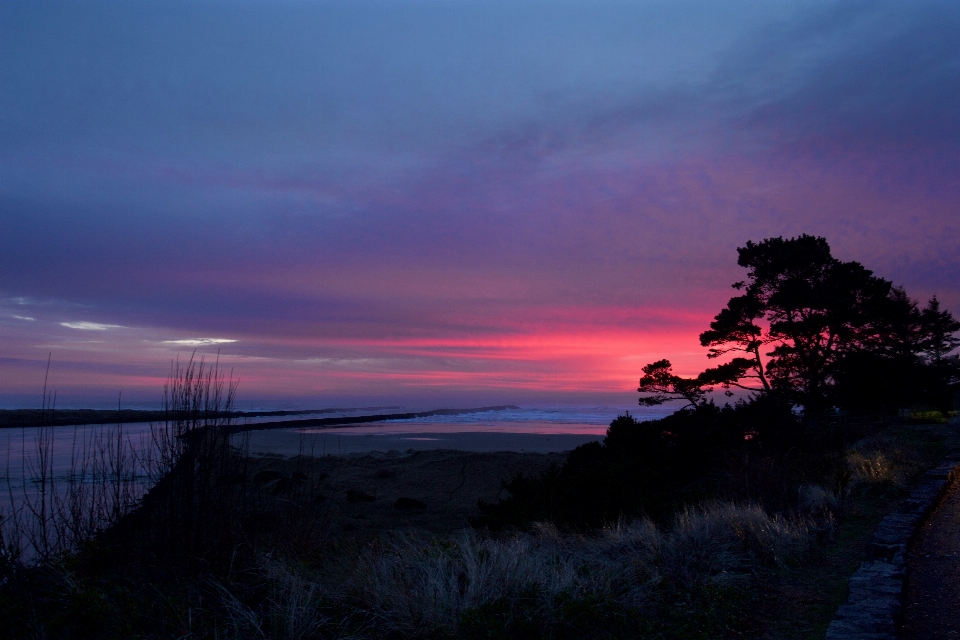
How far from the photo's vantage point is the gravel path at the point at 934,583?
4.58 metres

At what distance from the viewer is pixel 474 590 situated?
4926 millimetres

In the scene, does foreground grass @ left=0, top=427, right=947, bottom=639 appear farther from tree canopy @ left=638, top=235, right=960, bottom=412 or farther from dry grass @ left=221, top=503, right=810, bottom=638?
tree canopy @ left=638, top=235, right=960, bottom=412

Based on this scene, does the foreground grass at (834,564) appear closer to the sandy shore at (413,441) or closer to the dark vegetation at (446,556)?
the dark vegetation at (446,556)

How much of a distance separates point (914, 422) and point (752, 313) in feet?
49.0

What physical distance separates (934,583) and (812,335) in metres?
17.2

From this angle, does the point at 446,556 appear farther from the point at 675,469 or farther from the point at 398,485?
the point at 398,485

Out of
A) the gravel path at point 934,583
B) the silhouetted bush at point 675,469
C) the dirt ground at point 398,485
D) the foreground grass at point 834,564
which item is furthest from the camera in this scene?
the dirt ground at point 398,485

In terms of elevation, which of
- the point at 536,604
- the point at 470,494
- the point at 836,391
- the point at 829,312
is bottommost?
the point at 470,494

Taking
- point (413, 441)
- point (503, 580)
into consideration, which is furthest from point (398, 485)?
point (413, 441)

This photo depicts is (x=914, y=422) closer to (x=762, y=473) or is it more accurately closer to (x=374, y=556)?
(x=762, y=473)

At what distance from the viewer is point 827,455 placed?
15273 millimetres

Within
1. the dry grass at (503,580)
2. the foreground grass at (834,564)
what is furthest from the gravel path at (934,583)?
Answer: the dry grass at (503,580)

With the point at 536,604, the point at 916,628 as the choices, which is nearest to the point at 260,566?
the point at 536,604

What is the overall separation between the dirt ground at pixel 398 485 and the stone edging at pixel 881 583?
687cm
